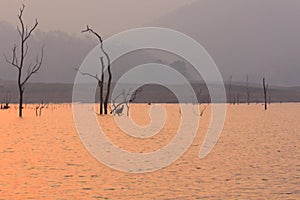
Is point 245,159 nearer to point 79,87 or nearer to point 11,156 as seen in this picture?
point 11,156

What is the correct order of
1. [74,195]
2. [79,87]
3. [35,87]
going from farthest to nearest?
1. [79,87]
2. [35,87]
3. [74,195]

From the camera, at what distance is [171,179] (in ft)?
46.3

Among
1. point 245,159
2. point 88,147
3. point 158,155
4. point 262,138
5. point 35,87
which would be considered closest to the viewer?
point 245,159

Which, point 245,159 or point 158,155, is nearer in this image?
point 245,159

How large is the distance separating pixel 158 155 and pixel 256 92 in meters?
171

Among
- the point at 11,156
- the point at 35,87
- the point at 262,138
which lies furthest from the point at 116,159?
the point at 35,87

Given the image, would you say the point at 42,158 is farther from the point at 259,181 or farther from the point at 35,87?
the point at 35,87

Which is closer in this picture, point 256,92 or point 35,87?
point 35,87

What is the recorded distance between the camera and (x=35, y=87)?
17125 centimetres

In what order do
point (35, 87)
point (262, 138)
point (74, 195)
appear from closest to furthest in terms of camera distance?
point (74, 195), point (262, 138), point (35, 87)

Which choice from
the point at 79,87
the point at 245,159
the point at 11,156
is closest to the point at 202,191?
the point at 245,159

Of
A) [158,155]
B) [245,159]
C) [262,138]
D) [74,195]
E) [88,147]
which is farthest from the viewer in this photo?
[262,138]

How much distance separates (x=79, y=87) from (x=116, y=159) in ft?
553

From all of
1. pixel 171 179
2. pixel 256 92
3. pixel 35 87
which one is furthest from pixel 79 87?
pixel 171 179
